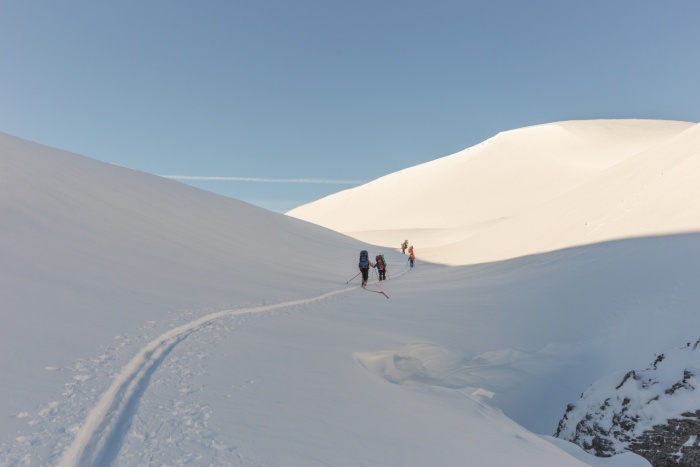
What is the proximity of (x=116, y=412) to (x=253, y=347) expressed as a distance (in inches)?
88.8

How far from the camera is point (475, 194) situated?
5891cm

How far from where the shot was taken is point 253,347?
5652 millimetres

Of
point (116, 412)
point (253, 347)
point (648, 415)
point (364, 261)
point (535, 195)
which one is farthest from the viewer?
point (535, 195)

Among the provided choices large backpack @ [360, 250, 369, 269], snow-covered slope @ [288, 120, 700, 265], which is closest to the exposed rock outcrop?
snow-covered slope @ [288, 120, 700, 265]

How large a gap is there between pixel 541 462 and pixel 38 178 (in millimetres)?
14598

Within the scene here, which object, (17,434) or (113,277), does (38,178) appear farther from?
(17,434)

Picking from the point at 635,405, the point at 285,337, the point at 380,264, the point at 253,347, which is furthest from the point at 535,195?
the point at 253,347

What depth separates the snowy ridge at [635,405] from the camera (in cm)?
504

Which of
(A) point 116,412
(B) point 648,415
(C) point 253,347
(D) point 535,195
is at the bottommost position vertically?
(B) point 648,415

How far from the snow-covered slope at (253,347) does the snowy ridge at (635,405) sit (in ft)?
2.06

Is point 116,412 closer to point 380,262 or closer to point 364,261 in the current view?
point 364,261

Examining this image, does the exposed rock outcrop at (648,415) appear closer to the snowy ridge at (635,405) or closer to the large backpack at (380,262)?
the snowy ridge at (635,405)

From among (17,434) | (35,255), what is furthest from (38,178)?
(17,434)

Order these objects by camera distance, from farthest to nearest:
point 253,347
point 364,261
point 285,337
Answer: point 364,261
point 285,337
point 253,347
